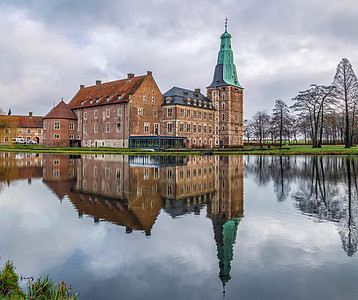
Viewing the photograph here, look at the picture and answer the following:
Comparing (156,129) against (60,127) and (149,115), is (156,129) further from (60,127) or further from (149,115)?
(60,127)

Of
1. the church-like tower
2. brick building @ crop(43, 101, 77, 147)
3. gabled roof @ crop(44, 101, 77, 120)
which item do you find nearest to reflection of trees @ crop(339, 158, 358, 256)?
the church-like tower

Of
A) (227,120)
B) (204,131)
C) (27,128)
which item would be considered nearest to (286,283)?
(204,131)

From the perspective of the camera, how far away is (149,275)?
5855 mm

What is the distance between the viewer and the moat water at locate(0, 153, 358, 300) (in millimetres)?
5523

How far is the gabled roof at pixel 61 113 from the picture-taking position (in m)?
68.9

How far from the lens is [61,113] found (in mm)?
69438

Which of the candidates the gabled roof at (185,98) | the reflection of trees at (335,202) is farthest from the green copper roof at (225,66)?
the reflection of trees at (335,202)

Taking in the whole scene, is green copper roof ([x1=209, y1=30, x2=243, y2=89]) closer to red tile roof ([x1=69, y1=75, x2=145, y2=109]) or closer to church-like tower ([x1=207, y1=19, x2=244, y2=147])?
church-like tower ([x1=207, y1=19, x2=244, y2=147])

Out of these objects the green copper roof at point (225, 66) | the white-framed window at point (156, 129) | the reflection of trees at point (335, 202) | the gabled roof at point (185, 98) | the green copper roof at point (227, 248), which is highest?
the green copper roof at point (225, 66)

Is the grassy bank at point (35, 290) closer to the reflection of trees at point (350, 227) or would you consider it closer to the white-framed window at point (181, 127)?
the reflection of trees at point (350, 227)

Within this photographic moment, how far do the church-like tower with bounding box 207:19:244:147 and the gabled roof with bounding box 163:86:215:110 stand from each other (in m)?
3.74

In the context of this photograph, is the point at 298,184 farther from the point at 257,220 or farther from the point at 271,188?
the point at 257,220

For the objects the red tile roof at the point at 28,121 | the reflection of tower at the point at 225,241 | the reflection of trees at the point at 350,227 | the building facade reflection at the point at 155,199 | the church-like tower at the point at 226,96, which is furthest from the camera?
the red tile roof at the point at 28,121

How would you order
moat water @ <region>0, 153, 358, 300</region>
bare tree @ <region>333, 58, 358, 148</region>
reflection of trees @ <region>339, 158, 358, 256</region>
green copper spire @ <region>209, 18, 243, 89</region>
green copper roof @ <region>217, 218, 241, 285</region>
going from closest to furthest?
1. moat water @ <region>0, 153, 358, 300</region>
2. green copper roof @ <region>217, 218, 241, 285</region>
3. reflection of trees @ <region>339, 158, 358, 256</region>
4. bare tree @ <region>333, 58, 358, 148</region>
5. green copper spire @ <region>209, 18, 243, 89</region>
